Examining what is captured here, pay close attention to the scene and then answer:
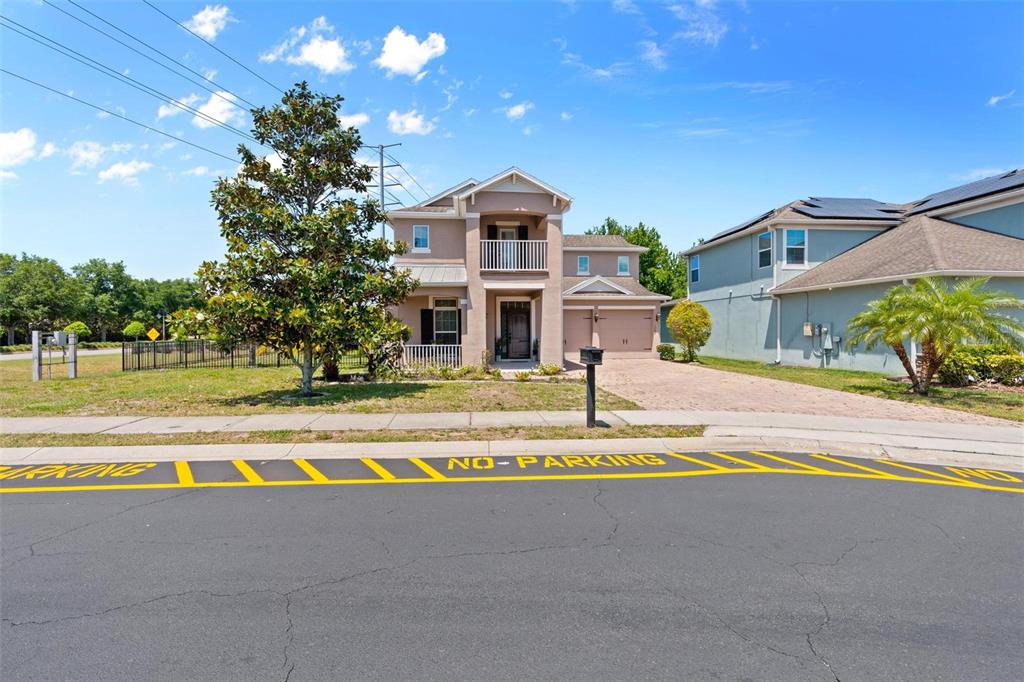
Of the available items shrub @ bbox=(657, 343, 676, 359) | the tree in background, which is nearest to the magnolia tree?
shrub @ bbox=(657, 343, 676, 359)

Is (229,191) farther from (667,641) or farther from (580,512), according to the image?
(667,641)

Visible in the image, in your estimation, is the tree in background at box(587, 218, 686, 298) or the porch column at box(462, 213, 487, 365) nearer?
the porch column at box(462, 213, 487, 365)

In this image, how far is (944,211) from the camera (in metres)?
21.5

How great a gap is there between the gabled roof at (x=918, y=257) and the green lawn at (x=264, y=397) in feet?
39.9

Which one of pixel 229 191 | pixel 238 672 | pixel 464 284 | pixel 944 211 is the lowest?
pixel 238 672

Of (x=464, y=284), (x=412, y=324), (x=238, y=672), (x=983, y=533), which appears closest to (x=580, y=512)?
(x=238, y=672)

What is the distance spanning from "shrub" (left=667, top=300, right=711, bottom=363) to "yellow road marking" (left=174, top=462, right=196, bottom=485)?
21.8m

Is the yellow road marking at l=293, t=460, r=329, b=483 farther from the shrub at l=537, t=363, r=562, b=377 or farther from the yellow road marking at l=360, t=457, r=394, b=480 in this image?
the shrub at l=537, t=363, r=562, b=377

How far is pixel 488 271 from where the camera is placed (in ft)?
64.0

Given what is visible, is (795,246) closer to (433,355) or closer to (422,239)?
(422,239)

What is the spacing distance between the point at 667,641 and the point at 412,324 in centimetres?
1874

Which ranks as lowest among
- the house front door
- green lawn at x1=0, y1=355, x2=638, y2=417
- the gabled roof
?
green lawn at x1=0, y1=355, x2=638, y2=417

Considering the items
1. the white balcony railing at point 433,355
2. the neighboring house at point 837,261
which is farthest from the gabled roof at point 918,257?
the white balcony railing at point 433,355

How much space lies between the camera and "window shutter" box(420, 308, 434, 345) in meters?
21.4
